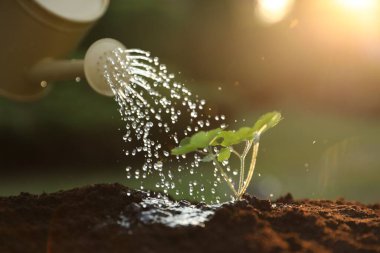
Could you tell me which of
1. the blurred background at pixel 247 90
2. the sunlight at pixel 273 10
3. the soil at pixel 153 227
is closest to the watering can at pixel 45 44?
the soil at pixel 153 227

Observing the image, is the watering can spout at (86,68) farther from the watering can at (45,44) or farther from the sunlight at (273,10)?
the sunlight at (273,10)

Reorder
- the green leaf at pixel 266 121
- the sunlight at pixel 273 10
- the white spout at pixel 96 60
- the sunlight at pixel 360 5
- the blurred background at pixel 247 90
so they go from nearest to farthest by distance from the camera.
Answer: the green leaf at pixel 266 121 < the white spout at pixel 96 60 < the blurred background at pixel 247 90 < the sunlight at pixel 273 10 < the sunlight at pixel 360 5

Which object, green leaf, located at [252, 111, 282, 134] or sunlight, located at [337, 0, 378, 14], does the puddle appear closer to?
green leaf, located at [252, 111, 282, 134]

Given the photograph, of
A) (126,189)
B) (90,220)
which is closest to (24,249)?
(90,220)

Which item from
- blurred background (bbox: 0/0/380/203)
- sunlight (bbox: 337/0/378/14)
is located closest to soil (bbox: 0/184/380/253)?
blurred background (bbox: 0/0/380/203)

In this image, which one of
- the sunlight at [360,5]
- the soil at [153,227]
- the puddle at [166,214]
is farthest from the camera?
the sunlight at [360,5]

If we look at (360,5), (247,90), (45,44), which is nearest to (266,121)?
A: (45,44)
